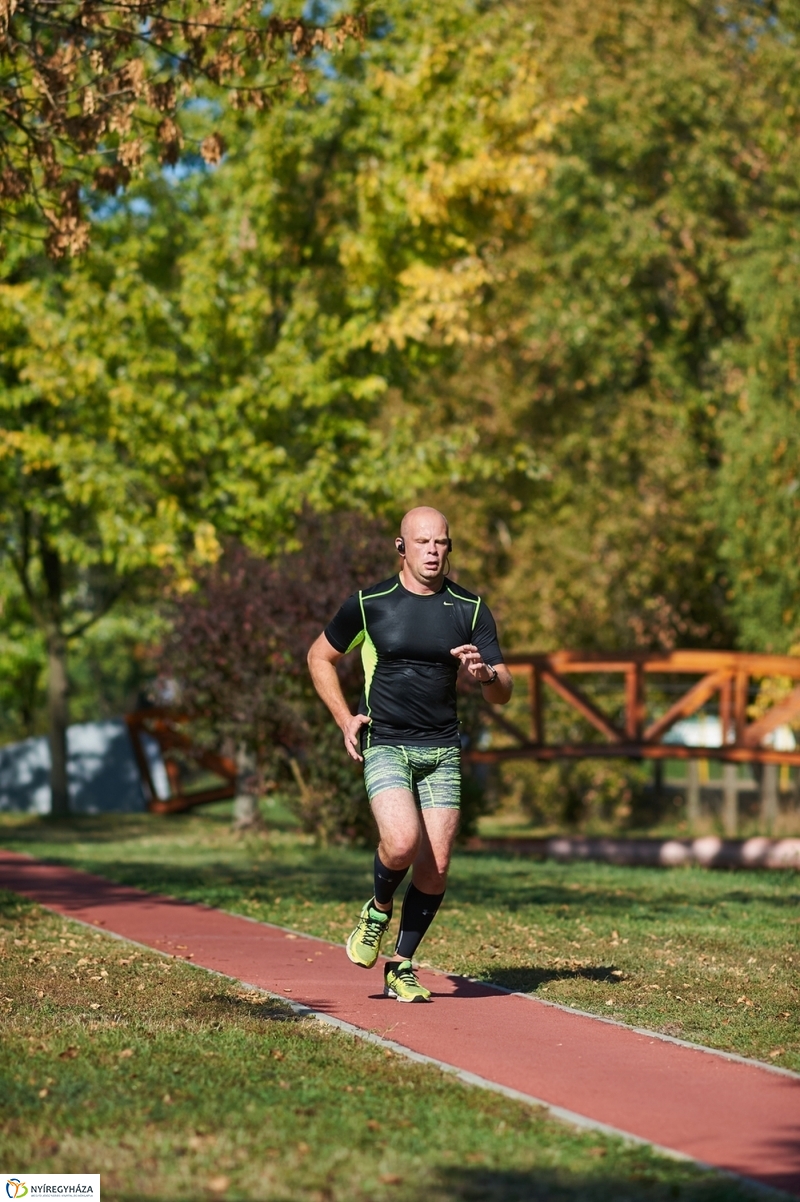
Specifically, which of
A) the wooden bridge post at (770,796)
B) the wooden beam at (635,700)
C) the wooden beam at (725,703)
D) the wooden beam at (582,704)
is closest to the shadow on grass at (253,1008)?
the wooden beam at (582,704)

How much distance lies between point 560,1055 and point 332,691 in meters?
2.04

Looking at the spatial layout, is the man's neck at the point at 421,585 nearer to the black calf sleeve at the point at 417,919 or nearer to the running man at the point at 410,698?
the running man at the point at 410,698

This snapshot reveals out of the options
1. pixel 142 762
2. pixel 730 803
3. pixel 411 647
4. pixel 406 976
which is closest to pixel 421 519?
pixel 411 647

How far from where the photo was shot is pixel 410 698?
7363 millimetres

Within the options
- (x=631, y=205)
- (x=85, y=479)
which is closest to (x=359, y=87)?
(x=85, y=479)

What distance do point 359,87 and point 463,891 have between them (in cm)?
1206

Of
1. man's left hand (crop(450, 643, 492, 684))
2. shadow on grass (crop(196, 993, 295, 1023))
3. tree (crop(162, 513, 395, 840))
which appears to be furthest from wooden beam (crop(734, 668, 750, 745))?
shadow on grass (crop(196, 993, 295, 1023))

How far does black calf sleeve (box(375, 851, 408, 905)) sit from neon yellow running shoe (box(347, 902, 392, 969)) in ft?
0.26

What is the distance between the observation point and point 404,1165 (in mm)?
4641

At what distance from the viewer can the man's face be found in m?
7.22

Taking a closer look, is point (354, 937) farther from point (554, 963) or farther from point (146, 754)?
point (146, 754)

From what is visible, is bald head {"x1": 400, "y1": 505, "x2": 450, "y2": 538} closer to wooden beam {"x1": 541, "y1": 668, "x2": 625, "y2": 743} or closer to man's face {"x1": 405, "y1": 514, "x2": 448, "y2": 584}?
man's face {"x1": 405, "y1": 514, "x2": 448, "y2": 584}

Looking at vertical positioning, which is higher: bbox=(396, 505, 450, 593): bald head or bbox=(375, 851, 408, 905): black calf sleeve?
bbox=(396, 505, 450, 593): bald head

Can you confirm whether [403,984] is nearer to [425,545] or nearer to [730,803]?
[425,545]
